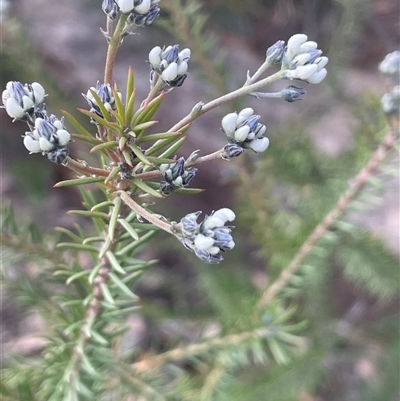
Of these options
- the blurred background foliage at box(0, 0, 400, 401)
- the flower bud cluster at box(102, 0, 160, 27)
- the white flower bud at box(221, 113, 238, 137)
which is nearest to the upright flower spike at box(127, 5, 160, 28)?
the flower bud cluster at box(102, 0, 160, 27)

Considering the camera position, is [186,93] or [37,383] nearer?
[37,383]

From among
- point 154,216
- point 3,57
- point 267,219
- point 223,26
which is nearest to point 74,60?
point 3,57

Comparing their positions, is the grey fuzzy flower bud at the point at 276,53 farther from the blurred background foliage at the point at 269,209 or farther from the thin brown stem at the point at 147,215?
the blurred background foliage at the point at 269,209

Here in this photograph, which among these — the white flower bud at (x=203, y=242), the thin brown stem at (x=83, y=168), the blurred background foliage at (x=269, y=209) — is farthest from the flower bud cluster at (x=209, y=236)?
the blurred background foliage at (x=269, y=209)

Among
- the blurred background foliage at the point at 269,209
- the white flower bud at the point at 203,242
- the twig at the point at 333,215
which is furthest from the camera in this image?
the blurred background foliage at the point at 269,209

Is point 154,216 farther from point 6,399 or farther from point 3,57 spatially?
point 3,57

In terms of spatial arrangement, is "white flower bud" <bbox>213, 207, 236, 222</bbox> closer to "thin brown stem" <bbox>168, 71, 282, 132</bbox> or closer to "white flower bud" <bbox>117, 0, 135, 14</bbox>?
"thin brown stem" <bbox>168, 71, 282, 132</bbox>
